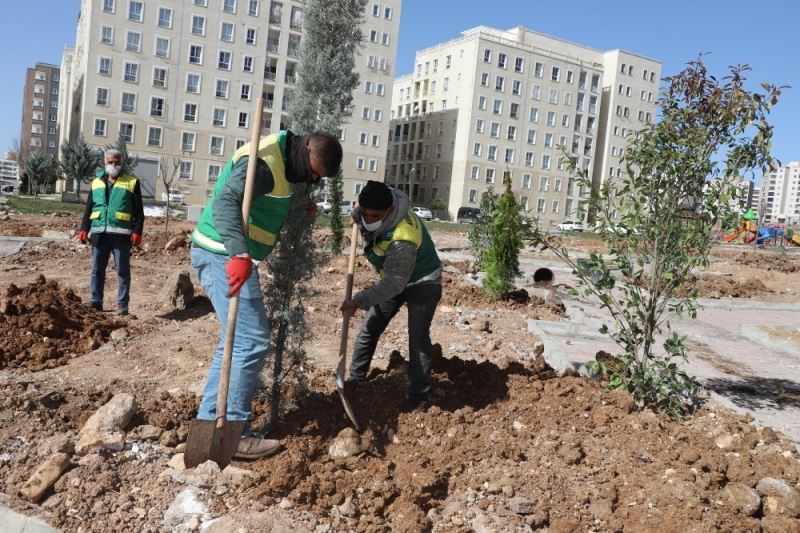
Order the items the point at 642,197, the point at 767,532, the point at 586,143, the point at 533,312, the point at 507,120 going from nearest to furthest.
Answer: the point at 767,532
the point at 642,197
the point at 533,312
the point at 507,120
the point at 586,143

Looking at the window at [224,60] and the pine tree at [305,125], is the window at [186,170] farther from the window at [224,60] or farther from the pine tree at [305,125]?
the pine tree at [305,125]

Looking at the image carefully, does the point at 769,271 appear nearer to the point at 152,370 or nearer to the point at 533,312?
the point at 533,312

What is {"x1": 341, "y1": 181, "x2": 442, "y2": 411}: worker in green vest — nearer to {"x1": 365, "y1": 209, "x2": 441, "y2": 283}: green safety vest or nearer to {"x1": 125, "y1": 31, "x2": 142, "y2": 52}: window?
{"x1": 365, "y1": 209, "x2": 441, "y2": 283}: green safety vest

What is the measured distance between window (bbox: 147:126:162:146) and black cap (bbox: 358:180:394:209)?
2062 inches

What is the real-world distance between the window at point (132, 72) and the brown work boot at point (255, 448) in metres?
53.0

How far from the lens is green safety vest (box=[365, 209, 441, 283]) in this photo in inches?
168

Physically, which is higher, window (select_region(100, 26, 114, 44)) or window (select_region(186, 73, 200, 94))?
window (select_region(100, 26, 114, 44))

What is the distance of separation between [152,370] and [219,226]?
259cm

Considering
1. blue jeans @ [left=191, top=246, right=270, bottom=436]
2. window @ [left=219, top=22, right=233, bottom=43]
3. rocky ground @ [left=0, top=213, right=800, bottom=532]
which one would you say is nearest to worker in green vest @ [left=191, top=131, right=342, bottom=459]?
blue jeans @ [left=191, top=246, right=270, bottom=436]

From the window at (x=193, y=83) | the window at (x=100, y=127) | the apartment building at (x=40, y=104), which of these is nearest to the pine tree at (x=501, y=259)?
the window at (x=100, y=127)

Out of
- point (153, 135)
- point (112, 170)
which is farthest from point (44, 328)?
point (153, 135)

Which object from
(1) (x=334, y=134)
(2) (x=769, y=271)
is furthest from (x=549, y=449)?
(2) (x=769, y=271)

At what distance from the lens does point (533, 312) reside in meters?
9.50

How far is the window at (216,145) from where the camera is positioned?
179 feet
